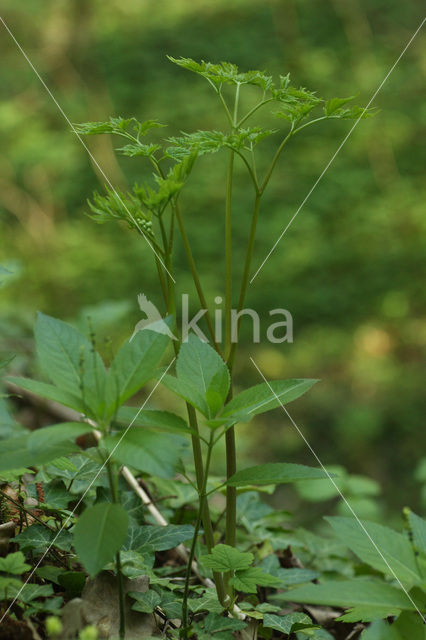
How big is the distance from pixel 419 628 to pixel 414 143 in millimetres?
4354

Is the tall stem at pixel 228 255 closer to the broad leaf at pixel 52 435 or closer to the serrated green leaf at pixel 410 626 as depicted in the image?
the broad leaf at pixel 52 435

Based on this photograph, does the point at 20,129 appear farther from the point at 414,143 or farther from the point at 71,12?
the point at 414,143

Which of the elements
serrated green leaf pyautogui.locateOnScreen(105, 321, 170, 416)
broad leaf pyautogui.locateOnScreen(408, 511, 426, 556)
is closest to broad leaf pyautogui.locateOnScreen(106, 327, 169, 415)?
serrated green leaf pyautogui.locateOnScreen(105, 321, 170, 416)

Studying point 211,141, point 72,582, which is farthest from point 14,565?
point 211,141

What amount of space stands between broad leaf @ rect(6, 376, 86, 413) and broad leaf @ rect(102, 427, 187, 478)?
7 centimetres

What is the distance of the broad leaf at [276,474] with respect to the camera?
1.90 ft

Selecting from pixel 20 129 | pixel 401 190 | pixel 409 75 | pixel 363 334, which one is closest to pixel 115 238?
pixel 20 129

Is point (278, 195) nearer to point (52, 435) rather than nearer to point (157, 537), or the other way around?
point (157, 537)

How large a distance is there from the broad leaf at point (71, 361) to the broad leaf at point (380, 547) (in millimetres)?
277

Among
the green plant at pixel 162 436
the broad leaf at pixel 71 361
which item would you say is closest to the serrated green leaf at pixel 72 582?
the green plant at pixel 162 436

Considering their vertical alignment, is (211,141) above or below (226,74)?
below

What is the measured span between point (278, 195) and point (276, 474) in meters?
3.76

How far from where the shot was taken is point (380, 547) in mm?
575

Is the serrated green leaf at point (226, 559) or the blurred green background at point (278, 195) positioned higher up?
the blurred green background at point (278, 195)
